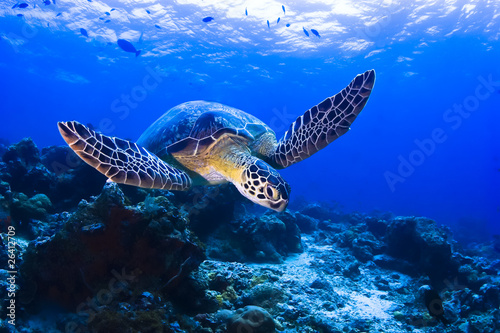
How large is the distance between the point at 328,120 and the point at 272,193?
1887 mm

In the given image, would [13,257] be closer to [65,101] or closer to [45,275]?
[45,275]

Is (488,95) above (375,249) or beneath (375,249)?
above

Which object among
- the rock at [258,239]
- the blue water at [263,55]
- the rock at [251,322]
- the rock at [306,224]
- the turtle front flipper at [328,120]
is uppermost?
the blue water at [263,55]

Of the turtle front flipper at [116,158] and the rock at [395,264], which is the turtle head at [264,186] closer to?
the turtle front flipper at [116,158]

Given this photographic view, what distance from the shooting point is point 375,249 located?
966 centimetres

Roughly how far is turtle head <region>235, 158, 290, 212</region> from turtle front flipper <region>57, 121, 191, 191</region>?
1.28 metres

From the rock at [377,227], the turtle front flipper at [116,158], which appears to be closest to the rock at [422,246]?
the rock at [377,227]

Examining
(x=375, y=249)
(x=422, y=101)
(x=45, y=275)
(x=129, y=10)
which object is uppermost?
(x=422, y=101)

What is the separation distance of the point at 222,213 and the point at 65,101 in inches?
3480

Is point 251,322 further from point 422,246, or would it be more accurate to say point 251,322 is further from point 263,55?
point 263,55

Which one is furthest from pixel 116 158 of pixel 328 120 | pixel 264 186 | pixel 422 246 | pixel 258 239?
pixel 422 246

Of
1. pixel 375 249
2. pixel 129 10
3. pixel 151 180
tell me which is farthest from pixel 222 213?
pixel 129 10

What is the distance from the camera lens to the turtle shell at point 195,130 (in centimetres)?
524

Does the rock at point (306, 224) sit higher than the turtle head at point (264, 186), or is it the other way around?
the rock at point (306, 224)
